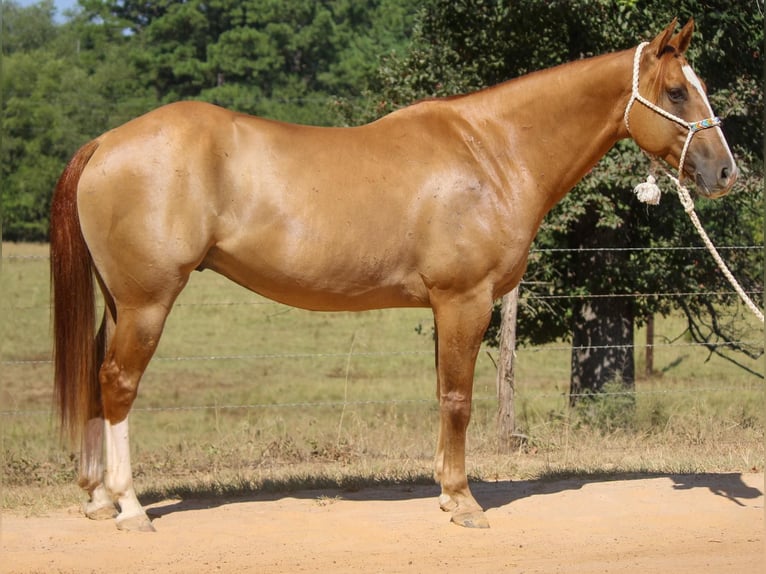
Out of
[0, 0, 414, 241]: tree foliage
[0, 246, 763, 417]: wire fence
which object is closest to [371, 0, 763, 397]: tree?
[0, 246, 763, 417]: wire fence

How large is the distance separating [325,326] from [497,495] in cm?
1464

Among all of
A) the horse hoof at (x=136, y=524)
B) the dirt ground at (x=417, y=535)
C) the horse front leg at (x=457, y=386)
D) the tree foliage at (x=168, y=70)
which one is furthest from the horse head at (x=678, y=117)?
the tree foliage at (x=168, y=70)

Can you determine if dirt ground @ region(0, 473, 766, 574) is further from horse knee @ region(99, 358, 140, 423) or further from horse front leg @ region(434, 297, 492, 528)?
horse knee @ region(99, 358, 140, 423)

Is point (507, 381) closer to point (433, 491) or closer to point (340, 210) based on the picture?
point (433, 491)

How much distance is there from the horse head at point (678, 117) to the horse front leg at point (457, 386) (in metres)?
1.32

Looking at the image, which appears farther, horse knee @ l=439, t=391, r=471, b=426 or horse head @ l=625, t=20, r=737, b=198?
horse knee @ l=439, t=391, r=471, b=426

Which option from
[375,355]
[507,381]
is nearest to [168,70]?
[375,355]

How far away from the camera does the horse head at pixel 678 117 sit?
518 centimetres

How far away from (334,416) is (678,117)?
7.95m

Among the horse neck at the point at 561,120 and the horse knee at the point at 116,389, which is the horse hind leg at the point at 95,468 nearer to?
the horse knee at the point at 116,389

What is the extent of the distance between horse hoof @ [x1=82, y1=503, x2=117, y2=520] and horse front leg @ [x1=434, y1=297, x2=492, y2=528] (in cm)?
181

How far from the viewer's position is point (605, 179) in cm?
856

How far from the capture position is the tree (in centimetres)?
863

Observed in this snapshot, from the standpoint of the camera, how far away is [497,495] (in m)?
5.87
